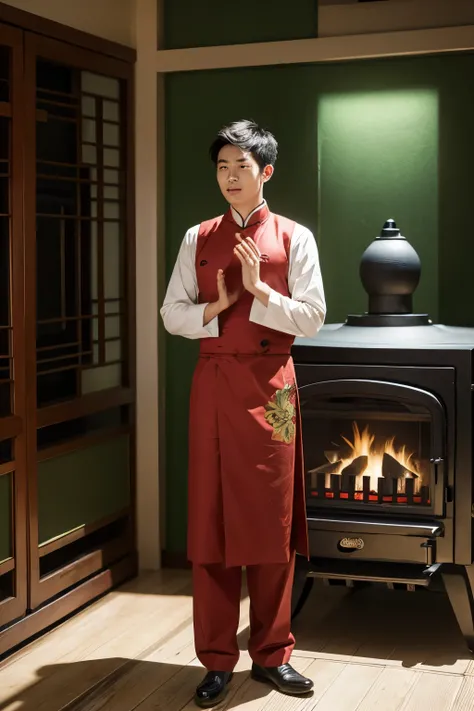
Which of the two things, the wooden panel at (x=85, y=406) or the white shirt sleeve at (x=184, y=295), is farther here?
the wooden panel at (x=85, y=406)

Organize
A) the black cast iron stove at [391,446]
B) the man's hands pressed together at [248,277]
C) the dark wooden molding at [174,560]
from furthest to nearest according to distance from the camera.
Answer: the dark wooden molding at [174,560], the black cast iron stove at [391,446], the man's hands pressed together at [248,277]

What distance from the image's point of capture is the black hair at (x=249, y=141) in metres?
2.62

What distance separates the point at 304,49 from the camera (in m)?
3.60

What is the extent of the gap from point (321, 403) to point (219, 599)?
2.38 ft

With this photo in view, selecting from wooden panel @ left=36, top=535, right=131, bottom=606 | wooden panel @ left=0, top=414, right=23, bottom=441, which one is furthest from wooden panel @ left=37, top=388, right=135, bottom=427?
wooden panel @ left=36, top=535, right=131, bottom=606

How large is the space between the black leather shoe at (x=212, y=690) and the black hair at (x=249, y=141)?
4.50ft

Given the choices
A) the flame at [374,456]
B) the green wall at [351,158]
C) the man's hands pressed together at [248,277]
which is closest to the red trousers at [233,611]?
the flame at [374,456]

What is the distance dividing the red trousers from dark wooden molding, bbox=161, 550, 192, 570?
116 cm

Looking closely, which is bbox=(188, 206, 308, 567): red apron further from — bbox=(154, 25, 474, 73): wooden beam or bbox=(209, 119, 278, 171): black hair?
bbox=(154, 25, 474, 73): wooden beam

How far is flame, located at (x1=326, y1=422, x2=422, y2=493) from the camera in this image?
3070 millimetres

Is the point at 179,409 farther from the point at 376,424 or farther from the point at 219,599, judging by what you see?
the point at 219,599

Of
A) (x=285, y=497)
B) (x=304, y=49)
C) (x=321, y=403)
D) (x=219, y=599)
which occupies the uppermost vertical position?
(x=304, y=49)

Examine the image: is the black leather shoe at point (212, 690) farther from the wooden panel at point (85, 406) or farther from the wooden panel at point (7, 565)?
the wooden panel at point (85, 406)

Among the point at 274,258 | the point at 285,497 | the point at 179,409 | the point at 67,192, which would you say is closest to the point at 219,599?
the point at 285,497
